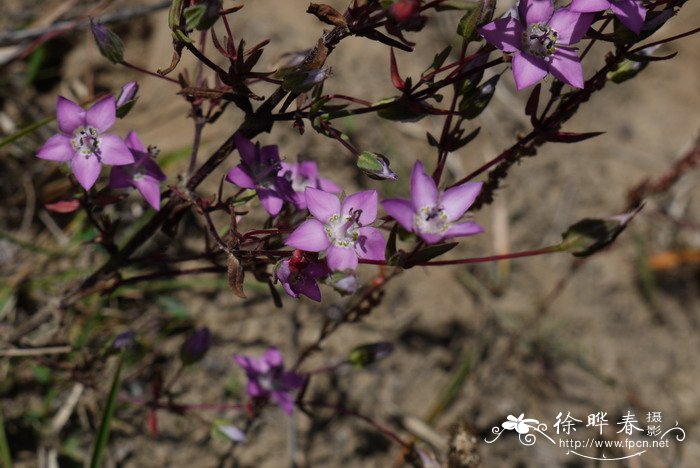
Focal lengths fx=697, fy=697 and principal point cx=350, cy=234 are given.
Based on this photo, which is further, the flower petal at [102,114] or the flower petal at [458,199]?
the flower petal at [102,114]

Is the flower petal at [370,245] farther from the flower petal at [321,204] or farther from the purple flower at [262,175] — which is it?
the purple flower at [262,175]

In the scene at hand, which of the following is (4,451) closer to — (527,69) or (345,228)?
(345,228)

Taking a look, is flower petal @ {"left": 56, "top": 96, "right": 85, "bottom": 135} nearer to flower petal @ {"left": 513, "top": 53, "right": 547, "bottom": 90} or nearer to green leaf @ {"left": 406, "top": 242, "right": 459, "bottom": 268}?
green leaf @ {"left": 406, "top": 242, "right": 459, "bottom": 268}

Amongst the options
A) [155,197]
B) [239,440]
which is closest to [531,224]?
[239,440]

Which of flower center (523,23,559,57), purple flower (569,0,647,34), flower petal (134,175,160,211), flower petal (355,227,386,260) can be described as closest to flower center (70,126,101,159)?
flower petal (134,175,160,211)

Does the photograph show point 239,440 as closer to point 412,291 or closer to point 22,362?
point 22,362

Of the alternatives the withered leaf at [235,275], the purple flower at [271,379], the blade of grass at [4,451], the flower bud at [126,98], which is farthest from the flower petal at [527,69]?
the blade of grass at [4,451]
